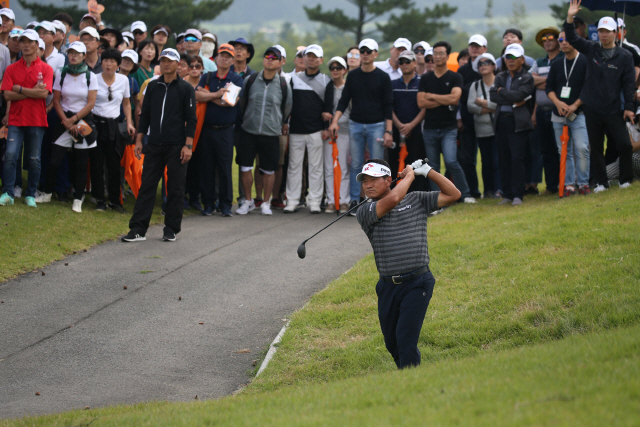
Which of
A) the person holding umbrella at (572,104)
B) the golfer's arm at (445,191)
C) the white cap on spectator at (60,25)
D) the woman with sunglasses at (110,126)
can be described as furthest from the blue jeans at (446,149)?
the white cap on spectator at (60,25)

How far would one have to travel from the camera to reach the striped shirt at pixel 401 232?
6.21 meters

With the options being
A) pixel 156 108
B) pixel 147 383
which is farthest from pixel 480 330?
pixel 156 108

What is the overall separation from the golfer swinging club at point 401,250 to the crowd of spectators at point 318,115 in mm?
6029

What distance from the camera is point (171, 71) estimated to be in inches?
456

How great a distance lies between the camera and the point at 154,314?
8328mm

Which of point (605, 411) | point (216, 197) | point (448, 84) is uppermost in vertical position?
point (448, 84)

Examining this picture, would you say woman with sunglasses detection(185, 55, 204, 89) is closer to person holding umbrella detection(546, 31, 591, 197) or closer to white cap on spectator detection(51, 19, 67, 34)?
white cap on spectator detection(51, 19, 67, 34)

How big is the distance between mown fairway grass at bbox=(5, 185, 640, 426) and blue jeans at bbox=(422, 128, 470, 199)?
1.02m

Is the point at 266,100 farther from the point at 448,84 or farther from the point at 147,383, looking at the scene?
the point at 147,383

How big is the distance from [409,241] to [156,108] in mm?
6661

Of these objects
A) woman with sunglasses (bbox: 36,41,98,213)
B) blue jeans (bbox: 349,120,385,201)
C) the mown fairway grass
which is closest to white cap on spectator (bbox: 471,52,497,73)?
blue jeans (bbox: 349,120,385,201)

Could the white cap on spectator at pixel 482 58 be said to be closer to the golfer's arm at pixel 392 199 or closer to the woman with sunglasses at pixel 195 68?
the woman with sunglasses at pixel 195 68

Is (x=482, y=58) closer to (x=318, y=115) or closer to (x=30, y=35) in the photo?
(x=318, y=115)

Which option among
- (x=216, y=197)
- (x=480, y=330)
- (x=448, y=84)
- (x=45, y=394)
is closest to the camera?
(x=45, y=394)
